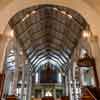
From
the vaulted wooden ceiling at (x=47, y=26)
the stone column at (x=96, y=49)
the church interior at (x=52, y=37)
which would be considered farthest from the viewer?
the vaulted wooden ceiling at (x=47, y=26)

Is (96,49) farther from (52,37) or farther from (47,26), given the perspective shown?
(52,37)

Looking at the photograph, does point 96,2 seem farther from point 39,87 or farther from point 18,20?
point 39,87

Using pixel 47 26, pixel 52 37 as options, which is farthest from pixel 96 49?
pixel 52 37

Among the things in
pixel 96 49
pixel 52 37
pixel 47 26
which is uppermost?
pixel 47 26

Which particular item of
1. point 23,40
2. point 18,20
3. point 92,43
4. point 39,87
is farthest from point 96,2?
point 39,87

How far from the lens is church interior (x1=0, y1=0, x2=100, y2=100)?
317 inches

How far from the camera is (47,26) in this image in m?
13.8

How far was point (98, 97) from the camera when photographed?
18.2 ft

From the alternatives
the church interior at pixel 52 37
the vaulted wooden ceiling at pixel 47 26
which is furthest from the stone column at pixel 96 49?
the vaulted wooden ceiling at pixel 47 26

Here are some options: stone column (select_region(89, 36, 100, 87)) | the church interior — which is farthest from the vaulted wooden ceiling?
stone column (select_region(89, 36, 100, 87))

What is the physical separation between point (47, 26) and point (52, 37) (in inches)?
86.8

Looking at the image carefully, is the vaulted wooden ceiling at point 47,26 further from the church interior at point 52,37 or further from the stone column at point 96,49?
the stone column at point 96,49

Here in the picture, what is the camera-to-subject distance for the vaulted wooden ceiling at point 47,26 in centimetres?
1023

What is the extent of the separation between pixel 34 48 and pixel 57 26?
423 centimetres
